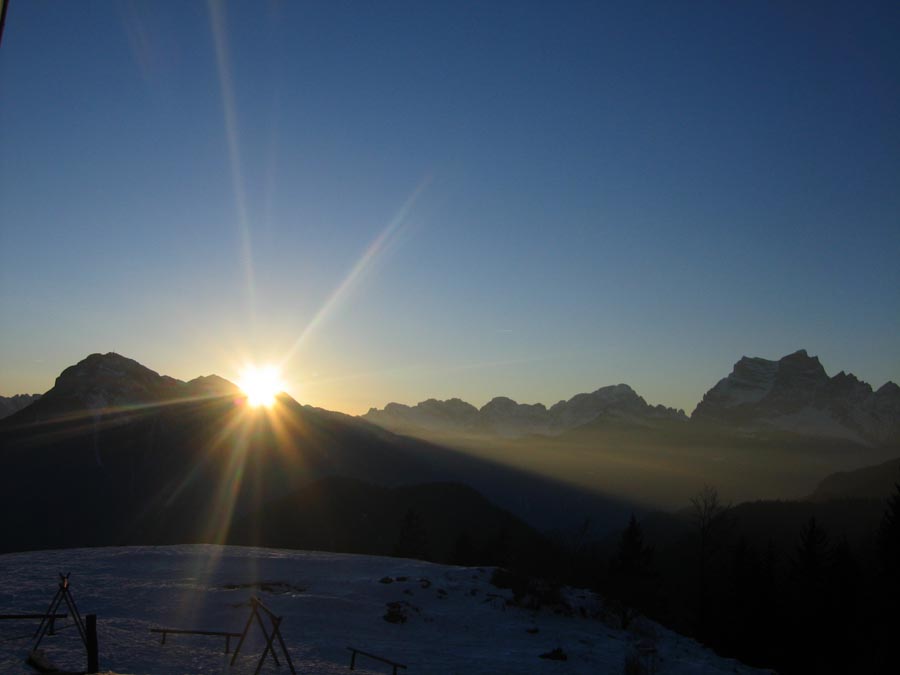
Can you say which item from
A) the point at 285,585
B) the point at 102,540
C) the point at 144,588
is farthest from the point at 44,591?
Result: the point at 102,540

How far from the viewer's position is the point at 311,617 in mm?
22750

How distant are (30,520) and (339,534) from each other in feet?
314

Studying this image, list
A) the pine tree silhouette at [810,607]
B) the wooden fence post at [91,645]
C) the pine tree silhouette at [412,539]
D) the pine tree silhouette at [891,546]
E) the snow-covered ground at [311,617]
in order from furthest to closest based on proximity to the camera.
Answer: the pine tree silhouette at [412,539]
the pine tree silhouette at [810,607]
the pine tree silhouette at [891,546]
the snow-covered ground at [311,617]
the wooden fence post at [91,645]

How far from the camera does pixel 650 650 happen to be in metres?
22.5

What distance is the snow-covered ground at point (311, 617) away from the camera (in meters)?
17.5

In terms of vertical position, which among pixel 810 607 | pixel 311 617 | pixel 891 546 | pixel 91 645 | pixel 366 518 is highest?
pixel 91 645

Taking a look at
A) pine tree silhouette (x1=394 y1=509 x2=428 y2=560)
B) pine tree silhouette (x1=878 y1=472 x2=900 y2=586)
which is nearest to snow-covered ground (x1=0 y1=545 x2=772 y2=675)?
pine tree silhouette (x1=878 y1=472 x2=900 y2=586)

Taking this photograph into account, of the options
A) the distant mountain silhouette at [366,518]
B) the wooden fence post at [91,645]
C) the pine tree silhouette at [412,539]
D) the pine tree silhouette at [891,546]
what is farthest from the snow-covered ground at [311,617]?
the distant mountain silhouette at [366,518]

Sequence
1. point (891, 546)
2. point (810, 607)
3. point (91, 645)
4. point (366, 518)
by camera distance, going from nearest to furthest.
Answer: point (91, 645) → point (891, 546) → point (810, 607) → point (366, 518)

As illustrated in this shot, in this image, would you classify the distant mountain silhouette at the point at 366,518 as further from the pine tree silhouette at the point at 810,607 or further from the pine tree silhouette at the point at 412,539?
the pine tree silhouette at the point at 810,607

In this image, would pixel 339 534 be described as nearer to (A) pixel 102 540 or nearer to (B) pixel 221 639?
(A) pixel 102 540

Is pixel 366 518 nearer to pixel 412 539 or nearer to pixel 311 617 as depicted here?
pixel 412 539

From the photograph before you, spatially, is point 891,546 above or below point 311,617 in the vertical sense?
below

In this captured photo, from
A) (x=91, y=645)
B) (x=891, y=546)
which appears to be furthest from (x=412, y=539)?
(x=91, y=645)
